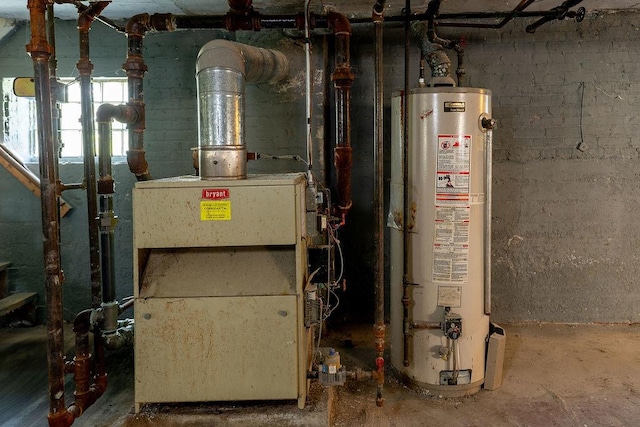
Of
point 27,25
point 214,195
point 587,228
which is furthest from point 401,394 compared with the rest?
point 27,25

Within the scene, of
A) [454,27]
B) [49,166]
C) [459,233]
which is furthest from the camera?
[454,27]

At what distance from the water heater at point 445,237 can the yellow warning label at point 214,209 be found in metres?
0.98

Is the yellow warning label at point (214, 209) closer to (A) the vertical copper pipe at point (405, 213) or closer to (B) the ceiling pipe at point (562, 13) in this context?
(A) the vertical copper pipe at point (405, 213)

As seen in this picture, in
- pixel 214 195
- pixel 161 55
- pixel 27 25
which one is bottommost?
pixel 214 195

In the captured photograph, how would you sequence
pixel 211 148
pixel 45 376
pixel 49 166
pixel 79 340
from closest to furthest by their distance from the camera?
1. pixel 49 166
2. pixel 211 148
3. pixel 79 340
4. pixel 45 376

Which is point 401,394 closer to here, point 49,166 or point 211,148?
point 211,148

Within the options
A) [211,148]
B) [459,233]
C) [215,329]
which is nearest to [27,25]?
[211,148]

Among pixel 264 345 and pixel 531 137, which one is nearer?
pixel 264 345

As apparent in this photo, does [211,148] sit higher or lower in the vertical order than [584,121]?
lower

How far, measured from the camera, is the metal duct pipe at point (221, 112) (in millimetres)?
2086

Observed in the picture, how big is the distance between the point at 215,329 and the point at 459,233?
1289 millimetres

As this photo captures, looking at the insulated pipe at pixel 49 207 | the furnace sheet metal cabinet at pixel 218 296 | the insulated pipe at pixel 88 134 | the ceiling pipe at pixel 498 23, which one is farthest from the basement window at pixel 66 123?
the ceiling pipe at pixel 498 23

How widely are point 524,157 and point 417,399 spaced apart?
6.27 feet

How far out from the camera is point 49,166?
1.97m
